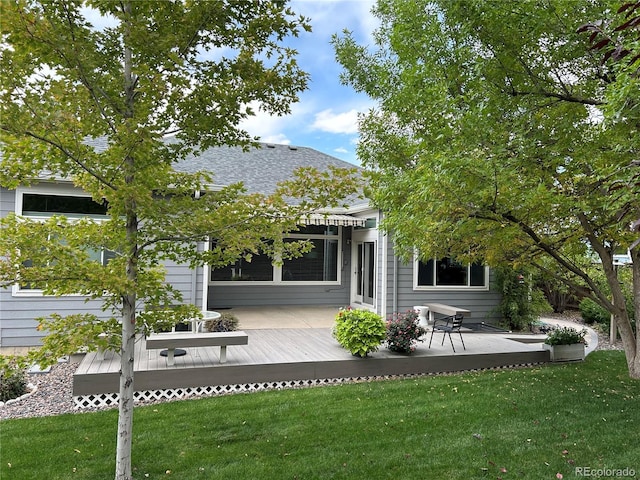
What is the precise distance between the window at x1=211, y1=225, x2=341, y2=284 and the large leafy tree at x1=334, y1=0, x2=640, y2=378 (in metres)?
7.28

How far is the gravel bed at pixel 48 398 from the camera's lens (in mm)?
5453

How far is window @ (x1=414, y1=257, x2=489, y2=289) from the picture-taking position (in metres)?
12.0

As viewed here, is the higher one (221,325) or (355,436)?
(221,325)

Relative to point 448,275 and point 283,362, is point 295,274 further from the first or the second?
point 283,362

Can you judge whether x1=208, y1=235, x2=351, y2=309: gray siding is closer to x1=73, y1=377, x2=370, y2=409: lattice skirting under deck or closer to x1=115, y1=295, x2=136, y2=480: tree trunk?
x1=73, y1=377, x2=370, y2=409: lattice skirting under deck

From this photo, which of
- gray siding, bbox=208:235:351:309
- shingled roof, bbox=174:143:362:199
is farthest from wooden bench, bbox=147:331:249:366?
gray siding, bbox=208:235:351:309

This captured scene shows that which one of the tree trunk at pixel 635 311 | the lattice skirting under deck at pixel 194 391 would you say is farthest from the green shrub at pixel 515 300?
the lattice skirting under deck at pixel 194 391

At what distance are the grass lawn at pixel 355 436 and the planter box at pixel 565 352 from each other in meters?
2.06

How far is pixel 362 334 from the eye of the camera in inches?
291

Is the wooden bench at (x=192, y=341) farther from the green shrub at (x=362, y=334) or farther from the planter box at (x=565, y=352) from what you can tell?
the planter box at (x=565, y=352)

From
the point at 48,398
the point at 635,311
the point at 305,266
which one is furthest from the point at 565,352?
the point at 48,398

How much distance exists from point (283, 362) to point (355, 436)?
7.88ft

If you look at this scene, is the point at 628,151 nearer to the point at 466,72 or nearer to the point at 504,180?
the point at 504,180

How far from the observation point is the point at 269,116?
12.7 feet
